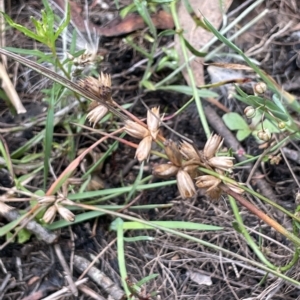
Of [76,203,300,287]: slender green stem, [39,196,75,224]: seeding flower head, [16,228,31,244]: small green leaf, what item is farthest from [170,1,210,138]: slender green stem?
[16,228,31,244]: small green leaf

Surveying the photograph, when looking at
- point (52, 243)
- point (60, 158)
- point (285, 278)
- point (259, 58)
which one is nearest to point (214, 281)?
point (285, 278)

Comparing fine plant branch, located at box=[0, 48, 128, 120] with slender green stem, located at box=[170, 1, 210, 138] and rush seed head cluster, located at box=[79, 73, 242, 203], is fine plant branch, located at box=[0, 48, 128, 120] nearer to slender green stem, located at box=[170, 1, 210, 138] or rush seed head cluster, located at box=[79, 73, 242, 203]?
rush seed head cluster, located at box=[79, 73, 242, 203]

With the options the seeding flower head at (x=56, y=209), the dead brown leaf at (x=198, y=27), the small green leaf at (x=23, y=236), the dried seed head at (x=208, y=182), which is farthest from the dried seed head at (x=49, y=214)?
the dead brown leaf at (x=198, y=27)

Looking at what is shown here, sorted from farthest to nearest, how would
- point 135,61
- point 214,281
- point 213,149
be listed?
1. point 135,61
2. point 214,281
3. point 213,149

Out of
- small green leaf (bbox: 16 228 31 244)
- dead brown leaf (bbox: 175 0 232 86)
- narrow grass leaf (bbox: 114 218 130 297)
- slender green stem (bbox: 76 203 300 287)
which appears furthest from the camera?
dead brown leaf (bbox: 175 0 232 86)

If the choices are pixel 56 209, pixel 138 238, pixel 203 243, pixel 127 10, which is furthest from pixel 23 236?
pixel 127 10

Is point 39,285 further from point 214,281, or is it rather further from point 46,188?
point 214,281

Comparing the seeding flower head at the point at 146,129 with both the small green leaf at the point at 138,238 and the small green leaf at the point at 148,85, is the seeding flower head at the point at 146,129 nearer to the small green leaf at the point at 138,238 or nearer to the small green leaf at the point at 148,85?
the small green leaf at the point at 138,238
